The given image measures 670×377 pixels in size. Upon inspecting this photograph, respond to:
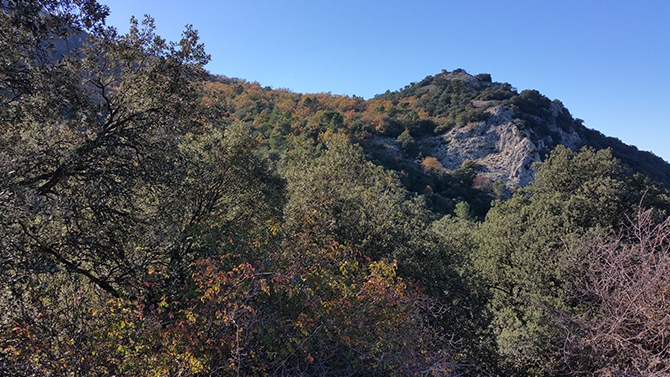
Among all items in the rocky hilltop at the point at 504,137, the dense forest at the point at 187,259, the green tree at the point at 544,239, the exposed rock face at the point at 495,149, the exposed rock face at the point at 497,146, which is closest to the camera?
the dense forest at the point at 187,259

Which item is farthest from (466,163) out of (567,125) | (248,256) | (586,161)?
(248,256)

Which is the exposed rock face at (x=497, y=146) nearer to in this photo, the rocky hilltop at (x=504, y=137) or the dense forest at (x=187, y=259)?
the rocky hilltop at (x=504, y=137)

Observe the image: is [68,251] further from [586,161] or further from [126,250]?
[586,161]

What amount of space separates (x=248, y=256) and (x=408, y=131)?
56.2m

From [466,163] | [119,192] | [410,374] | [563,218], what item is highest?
[466,163]

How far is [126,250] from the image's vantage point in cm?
628

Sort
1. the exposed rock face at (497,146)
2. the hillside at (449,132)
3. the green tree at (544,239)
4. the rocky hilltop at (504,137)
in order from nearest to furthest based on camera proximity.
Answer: the green tree at (544,239) < the hillside at (449,132) < the exposed rock face at (497,146) < the rocky hilltop at (504,137)

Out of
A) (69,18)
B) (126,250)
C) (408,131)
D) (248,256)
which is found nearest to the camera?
(69,18)

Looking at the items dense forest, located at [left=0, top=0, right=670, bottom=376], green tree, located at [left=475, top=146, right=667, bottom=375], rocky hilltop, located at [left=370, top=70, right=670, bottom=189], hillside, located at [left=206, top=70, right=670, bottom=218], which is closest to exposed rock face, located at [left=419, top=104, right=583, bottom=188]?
rocky hilltop, located at [left=370, top=70, right=670, bottom=189]

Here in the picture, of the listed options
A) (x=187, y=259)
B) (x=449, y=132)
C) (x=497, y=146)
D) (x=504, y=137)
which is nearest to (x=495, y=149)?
(x=497, y=146)

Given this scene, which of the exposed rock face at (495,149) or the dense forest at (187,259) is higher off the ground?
the exposed rock face at (495,149)

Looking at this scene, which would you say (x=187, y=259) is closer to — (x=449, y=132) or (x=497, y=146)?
(x=497, y=146)

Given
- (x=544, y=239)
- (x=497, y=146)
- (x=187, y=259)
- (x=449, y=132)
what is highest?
(x=449, y=132)

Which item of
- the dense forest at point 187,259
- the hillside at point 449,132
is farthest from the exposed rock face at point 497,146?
the dense forest at point 187,259
